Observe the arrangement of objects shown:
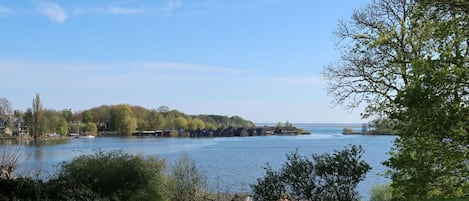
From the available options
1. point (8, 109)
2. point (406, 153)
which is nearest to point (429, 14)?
point (406, 153)

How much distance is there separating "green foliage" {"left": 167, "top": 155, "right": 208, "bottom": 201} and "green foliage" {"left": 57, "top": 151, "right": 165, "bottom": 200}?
164 cm

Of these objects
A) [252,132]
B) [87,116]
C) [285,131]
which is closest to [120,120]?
[87,116]

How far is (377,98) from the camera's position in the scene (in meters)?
14.6

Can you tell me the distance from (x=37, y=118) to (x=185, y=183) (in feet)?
334

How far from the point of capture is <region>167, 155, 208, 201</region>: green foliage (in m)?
15.5

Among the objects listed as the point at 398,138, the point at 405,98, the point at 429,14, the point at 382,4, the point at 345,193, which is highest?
the point at 382,4

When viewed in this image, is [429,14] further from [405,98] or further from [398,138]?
[398,138]

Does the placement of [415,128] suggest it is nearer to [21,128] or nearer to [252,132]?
[21,128]

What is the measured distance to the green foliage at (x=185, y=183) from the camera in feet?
50.7

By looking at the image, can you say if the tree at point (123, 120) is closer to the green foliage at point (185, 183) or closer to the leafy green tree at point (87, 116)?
the leafy green tree at point (87, 116)

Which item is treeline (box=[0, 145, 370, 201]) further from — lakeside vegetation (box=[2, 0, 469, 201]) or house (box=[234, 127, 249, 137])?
house (box=[234, 127, 249, 137])

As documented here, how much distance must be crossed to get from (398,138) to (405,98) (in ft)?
9.55

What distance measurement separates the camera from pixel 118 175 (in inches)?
513

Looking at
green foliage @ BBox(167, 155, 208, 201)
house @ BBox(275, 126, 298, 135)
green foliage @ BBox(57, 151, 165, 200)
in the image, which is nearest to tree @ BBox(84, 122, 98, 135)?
house @ BBox(275, 126, 298, 135)
